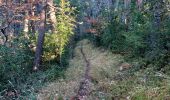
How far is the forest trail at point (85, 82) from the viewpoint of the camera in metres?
12.4

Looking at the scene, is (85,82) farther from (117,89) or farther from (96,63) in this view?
(96,63)

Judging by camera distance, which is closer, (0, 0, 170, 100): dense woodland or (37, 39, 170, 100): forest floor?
(37, 39, 170, 100): forest floor

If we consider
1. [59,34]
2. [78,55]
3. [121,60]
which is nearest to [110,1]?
[78,55]

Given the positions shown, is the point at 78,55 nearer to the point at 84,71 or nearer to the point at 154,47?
the point at 84,71

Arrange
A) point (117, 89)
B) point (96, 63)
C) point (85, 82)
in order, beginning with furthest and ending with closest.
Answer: point (96, 63)
point (85, 82)
point (117, 89)

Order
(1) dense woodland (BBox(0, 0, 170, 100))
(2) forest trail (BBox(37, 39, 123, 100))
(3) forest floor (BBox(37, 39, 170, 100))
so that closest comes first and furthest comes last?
(3) forest floor (BBox(37, 39, 170, 100)) < (1) dense woodland (BBox(0, 0, 170, 100)) < (2) forest trail (BBox(37, 39, 123, 100))

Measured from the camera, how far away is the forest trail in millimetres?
12416

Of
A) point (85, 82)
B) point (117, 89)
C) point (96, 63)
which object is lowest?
point (96, 63)

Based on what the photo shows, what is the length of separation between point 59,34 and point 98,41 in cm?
882

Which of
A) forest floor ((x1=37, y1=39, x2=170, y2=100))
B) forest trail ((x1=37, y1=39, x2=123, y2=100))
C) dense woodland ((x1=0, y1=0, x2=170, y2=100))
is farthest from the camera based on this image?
forest trail ((x1=37, y1=39, x2=123, y2=100))

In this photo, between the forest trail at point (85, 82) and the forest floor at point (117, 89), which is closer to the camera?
the forest floor at point (117, 89)

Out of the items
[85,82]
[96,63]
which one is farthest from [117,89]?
[96,63]

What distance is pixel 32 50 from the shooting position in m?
20.8

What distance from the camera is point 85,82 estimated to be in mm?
15023
